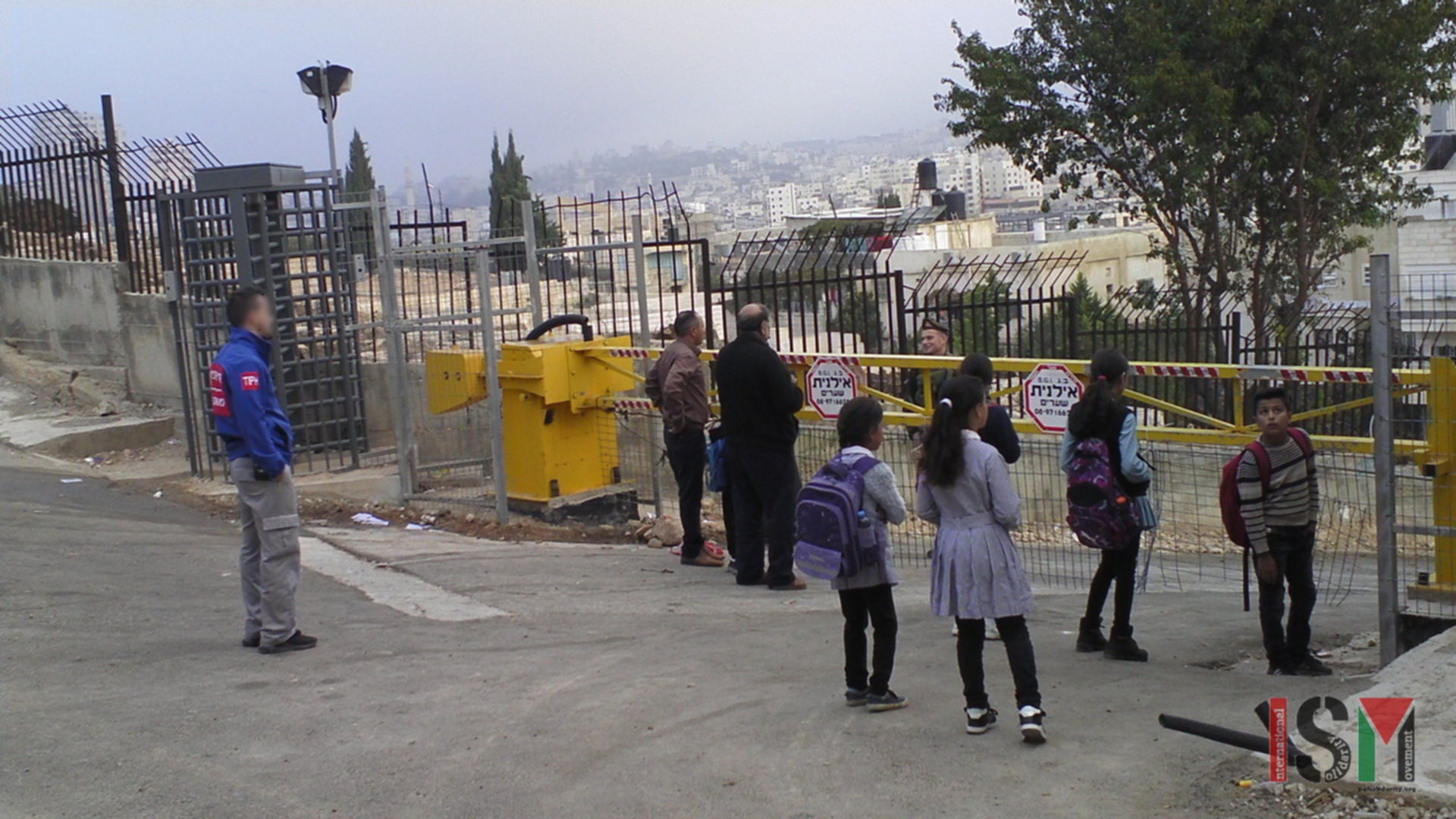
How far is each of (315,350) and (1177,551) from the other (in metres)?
7.63

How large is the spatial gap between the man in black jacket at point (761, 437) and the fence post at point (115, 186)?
348 inches

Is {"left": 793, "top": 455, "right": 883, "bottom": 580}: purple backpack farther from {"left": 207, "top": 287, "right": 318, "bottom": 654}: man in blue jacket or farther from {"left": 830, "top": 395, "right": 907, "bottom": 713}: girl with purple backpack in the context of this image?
{"left": 207, "top": 287, "right": 318, "bottom": 654}: man in blue jacket

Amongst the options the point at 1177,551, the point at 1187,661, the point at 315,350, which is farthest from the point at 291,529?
the point at 1177,551

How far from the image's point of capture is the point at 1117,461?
659 centimetres

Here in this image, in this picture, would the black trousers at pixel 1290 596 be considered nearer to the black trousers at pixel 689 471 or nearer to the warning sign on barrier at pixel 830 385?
the warning sign on barrier at pixel 830 385

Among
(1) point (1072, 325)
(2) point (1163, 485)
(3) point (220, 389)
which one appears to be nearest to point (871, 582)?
(3) point (220, 389)

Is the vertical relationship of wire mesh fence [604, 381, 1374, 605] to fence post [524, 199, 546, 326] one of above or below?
below

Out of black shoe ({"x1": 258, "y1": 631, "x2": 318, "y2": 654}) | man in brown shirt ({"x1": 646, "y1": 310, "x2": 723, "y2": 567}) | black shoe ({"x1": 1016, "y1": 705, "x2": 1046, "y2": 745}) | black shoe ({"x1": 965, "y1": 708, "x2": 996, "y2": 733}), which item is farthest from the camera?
man in brown shirt ({"x1": 646, "y1": 310, "x2": 723, "y2": 567})

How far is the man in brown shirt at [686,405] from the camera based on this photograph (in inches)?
355

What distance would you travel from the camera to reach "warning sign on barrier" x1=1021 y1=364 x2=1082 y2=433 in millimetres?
8508

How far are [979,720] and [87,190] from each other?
13.0 meters

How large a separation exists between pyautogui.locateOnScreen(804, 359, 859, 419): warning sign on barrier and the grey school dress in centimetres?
394

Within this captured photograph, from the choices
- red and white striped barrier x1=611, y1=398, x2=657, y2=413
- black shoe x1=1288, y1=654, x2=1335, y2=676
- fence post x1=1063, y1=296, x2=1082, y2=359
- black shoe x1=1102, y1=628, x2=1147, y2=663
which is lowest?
black shoe x1=1288, y1=654, x2=1335, y2=676
